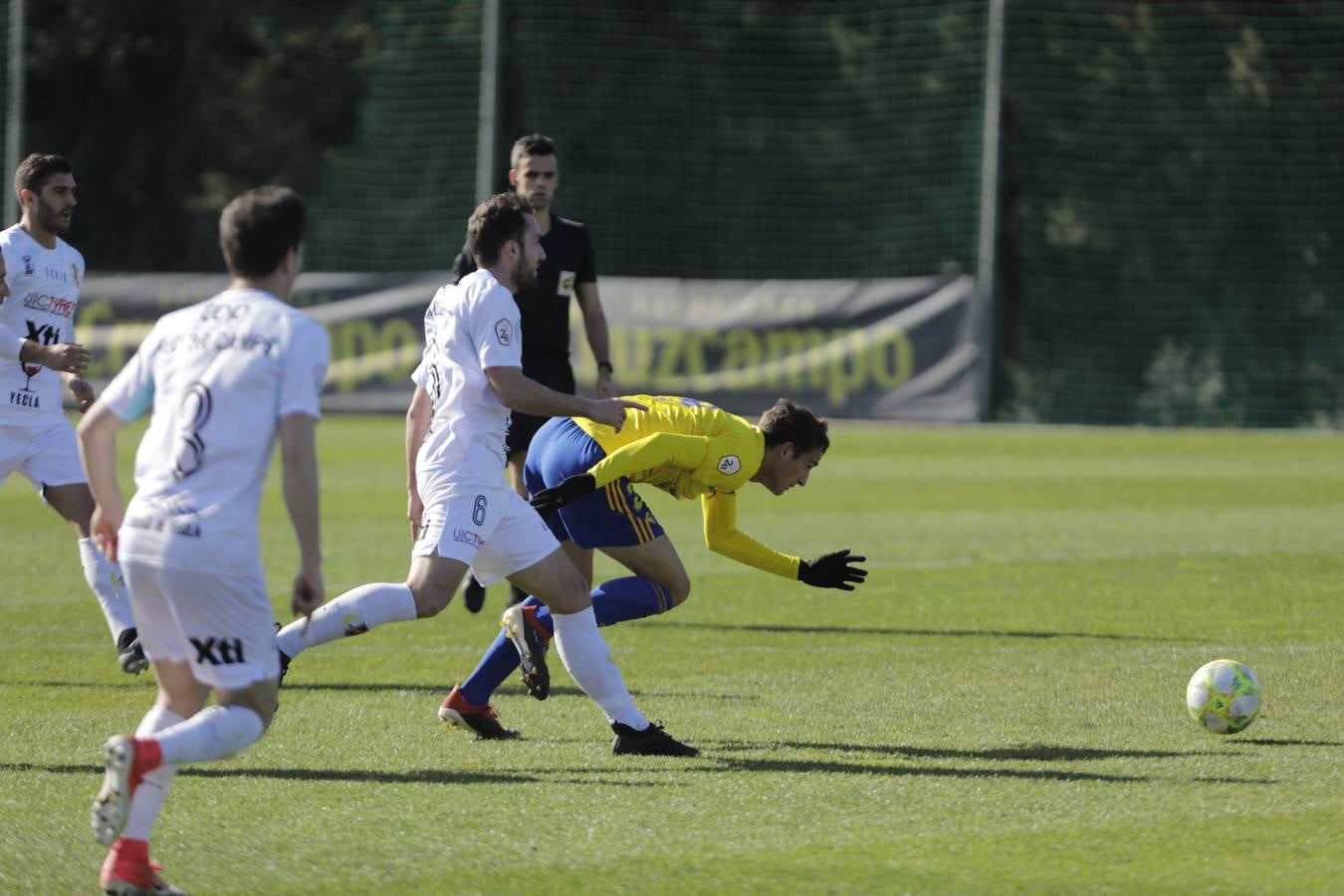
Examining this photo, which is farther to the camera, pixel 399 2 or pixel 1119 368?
pixel 399 2

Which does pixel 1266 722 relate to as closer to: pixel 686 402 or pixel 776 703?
pixel 776 703

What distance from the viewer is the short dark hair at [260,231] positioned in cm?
450

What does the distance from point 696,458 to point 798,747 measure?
1.02 metres

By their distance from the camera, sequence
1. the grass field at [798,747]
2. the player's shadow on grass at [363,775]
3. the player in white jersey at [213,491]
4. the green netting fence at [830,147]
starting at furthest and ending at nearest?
the green netting fence at [830,147], the player's shadow on grass at [363,775], the grass field at [798,747], the player in white jersey at [213,491]

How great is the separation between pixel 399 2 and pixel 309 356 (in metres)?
28.8

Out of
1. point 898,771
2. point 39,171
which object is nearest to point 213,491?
point 898,771

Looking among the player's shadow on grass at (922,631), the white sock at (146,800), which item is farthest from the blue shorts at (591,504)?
the white sock at (146,800)

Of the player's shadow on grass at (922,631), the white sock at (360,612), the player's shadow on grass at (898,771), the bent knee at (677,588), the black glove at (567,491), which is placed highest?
the black glove at (567,491)

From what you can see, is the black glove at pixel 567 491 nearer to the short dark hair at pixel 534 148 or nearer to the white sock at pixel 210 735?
the white sock at pixel 210 735

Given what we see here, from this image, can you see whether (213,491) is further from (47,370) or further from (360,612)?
(47,370)

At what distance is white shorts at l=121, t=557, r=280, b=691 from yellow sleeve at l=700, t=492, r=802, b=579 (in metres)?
2.55

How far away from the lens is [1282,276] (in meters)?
28.9

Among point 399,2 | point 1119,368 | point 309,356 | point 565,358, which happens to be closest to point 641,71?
point 399,2

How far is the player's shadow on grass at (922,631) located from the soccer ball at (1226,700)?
2.33 m
